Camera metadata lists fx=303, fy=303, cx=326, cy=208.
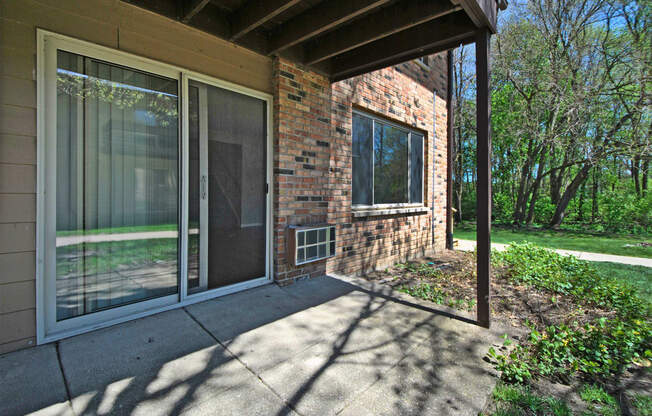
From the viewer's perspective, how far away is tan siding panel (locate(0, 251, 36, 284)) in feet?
6.40

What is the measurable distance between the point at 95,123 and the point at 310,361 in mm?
2383

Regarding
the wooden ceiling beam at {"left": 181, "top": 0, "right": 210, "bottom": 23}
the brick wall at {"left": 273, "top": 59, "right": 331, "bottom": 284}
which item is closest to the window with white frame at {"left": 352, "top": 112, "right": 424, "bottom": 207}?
the brick wall at {"left": 273, "top": 59, "right": 331, "bottom": 284}

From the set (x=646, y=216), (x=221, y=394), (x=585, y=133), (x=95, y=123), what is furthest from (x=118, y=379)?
(x=646, y=216)

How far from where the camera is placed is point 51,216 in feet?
6.98

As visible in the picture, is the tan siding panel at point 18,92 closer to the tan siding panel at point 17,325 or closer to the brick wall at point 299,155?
the tan siding panel at point 17,325

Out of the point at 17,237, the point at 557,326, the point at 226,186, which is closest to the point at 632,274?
the point at 557,326

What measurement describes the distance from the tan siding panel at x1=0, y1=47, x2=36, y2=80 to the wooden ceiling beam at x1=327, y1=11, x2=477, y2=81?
9.66 feet

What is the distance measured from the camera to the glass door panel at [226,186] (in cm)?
286

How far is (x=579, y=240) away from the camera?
866 cm

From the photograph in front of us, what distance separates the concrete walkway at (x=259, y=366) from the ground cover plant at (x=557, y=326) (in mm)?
211

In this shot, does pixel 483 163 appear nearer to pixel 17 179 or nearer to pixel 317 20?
pixel 317 20

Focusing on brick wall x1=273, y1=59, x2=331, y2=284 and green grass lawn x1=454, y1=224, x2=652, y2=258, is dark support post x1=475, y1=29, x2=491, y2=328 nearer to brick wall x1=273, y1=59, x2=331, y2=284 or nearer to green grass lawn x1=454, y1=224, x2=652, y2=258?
brick wall x1=273, y1=59, x2=331, y2=284

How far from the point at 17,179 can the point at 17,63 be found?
0.76 metres

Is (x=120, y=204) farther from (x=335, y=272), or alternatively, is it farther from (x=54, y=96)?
(x=335, y=272)
